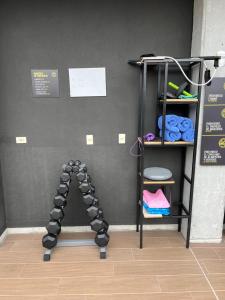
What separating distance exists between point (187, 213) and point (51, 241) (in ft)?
4.48

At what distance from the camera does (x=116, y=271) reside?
206 centimetres

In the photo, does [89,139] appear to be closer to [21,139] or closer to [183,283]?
[21,139]

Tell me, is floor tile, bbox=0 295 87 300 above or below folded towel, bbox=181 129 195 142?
below

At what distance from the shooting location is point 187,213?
2.35 m

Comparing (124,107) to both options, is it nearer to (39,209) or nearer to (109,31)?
(109,31)

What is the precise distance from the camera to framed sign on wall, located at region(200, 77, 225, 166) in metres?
2.12

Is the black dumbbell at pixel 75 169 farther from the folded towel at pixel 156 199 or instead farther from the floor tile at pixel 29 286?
the floor tile at pixel 29 286

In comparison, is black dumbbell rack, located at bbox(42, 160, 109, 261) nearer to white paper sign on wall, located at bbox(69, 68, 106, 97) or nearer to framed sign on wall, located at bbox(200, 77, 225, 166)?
white paper sign on wall, located at bbox(69, 68, 106, 97)

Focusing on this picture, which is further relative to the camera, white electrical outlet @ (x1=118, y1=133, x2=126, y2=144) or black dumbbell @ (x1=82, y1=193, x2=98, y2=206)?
white electrical outlet @ (x1=118, y1=133, x2=126, y2=144)

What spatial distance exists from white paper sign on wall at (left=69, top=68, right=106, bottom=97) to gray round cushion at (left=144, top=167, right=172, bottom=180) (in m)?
0.90

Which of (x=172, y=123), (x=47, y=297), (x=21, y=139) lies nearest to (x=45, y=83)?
(x=21, y=139)

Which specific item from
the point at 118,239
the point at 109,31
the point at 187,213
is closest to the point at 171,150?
the point at 187,213

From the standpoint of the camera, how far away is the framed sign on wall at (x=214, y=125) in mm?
2121

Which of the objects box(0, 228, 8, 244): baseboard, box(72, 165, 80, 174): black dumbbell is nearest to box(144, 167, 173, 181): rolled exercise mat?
box(72, 165, 80, 174): black dumbbell
